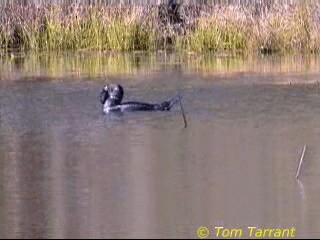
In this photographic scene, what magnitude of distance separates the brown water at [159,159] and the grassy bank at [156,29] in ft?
11.4

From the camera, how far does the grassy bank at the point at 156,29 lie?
1859cm

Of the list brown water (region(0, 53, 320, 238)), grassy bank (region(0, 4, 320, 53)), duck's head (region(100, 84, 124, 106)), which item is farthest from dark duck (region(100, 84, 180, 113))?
grassy bank (region(0, 4, 320, 53))

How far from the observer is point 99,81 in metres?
15.0

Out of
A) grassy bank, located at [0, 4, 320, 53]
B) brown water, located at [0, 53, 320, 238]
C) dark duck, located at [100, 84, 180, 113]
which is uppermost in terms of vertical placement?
grassy bank, located at [0, 4, 320, 53]

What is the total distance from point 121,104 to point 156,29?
8861 millimetres

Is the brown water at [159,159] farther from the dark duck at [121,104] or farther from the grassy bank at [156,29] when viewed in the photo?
the grassy bank at [156,29]

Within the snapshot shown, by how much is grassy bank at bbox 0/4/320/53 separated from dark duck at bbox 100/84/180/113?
6.62 m

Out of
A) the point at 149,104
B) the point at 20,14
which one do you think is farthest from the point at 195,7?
the point at 149,104

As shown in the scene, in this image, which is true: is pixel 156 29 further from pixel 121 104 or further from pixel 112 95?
pixel 121 104

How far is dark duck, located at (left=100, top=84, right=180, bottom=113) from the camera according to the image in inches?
467

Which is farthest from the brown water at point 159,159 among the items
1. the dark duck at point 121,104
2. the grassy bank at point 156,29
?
the grassy bank at point 156,29

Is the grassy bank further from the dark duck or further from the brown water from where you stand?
the dark duck

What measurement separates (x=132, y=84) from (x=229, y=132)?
422 cm

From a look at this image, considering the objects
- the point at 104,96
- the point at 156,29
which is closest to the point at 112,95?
the point at 104,96
